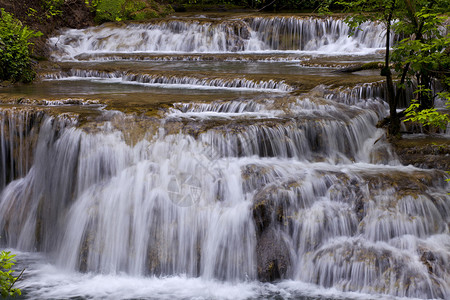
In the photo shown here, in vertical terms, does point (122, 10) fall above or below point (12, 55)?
above

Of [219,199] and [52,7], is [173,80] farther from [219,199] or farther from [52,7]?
[52,7]

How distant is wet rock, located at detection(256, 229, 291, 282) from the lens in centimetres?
598

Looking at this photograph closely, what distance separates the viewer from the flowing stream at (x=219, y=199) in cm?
586

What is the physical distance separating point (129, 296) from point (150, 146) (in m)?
2.25

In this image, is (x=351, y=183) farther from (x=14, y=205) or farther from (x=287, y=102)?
(x=14, y=205)

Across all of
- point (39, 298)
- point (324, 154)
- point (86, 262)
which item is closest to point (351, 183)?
point (324, 154)

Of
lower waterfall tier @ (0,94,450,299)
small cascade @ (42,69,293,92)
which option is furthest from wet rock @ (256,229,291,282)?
small cascade @ (42,69,293,92)

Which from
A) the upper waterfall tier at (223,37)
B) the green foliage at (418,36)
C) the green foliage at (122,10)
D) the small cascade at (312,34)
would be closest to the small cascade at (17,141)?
the green foliage at (418,36)

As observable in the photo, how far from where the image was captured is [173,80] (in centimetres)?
1148

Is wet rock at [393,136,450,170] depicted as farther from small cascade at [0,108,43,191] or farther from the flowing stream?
small cascade at [0,108,43,191]

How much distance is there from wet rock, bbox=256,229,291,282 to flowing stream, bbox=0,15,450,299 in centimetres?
1

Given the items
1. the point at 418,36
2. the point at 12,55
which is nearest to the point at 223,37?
the point at 12,55

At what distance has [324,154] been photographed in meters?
7.65

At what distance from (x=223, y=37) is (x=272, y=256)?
11.8m
